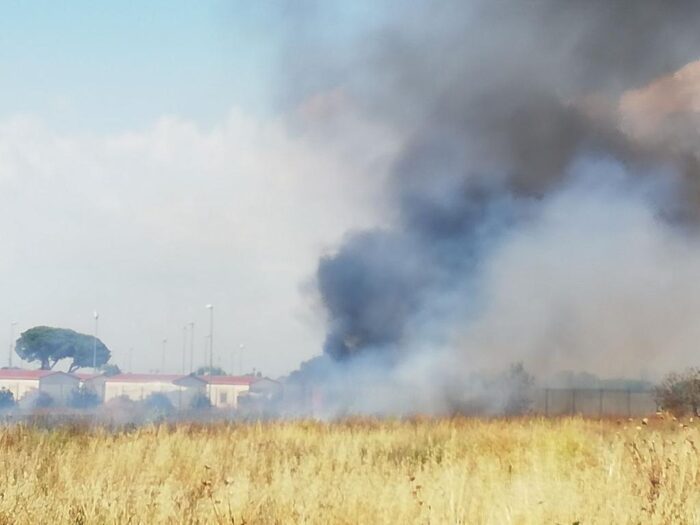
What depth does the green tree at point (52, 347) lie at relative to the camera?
331ft

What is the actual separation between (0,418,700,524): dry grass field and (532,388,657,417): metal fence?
24702 millimetres

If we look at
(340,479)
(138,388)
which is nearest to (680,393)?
(340,479)

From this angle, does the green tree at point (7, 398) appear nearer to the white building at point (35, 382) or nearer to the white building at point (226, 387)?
the white building at point (35, 382)

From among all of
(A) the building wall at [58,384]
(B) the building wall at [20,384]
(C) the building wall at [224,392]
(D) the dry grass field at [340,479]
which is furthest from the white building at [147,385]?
(D) the dry grass field at [340,479]

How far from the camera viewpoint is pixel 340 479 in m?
12.9

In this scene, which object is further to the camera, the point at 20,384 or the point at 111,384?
the point at 111,384

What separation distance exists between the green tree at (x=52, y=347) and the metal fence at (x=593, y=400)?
6634 cm

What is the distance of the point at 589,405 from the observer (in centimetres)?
4734

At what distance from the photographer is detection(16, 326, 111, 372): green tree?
101 meters

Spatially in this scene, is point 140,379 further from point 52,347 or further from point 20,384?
point 52,347

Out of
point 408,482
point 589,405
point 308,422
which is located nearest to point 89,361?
point 589,405

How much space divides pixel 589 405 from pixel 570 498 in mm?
39004

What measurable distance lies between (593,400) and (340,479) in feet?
128

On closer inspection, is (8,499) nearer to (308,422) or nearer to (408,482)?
(408,482)
